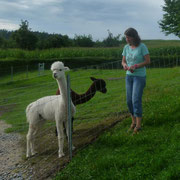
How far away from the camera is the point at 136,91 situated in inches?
181

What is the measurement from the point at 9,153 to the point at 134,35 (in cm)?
351

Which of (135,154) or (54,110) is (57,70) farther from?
(135,154)

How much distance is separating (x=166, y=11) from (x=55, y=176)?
4493 cm

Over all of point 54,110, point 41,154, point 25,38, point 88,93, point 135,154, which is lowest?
point 41,154

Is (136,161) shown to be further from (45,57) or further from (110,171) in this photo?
(45,57)

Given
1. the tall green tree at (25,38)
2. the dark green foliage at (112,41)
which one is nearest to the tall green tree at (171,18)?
the dark green foliage at (112,41)

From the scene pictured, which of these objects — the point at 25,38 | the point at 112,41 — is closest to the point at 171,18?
the point at 112,41

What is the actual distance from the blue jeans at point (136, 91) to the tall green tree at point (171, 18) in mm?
40048

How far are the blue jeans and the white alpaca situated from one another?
1130mm

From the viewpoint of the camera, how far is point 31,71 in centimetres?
2853

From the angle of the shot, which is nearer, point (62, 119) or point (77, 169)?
point (77, 169)

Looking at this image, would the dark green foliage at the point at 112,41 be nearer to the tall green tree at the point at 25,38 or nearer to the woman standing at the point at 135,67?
the tall green tree at the point at 25,38

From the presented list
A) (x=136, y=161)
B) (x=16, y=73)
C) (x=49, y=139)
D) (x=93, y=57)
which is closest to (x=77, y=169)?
(x=136, y=161)

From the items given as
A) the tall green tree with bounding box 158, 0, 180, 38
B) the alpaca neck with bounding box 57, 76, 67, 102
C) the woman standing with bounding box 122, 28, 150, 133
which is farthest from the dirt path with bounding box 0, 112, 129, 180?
the tall green tree with bounding box 158, 0, 180, 38
